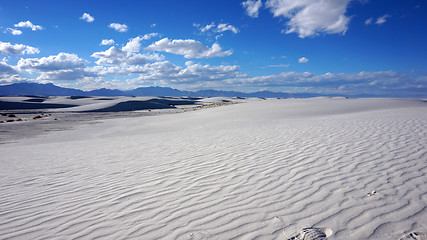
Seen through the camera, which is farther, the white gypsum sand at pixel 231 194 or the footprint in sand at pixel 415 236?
the white gypsum sand at pixel 231 194

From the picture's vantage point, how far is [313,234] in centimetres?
260

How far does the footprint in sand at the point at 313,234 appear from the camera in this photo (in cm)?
255

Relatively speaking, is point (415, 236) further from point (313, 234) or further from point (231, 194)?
point (231, 194)

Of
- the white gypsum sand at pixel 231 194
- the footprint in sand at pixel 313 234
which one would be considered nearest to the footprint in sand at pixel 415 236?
the white gypsum sand at pixel 231 194

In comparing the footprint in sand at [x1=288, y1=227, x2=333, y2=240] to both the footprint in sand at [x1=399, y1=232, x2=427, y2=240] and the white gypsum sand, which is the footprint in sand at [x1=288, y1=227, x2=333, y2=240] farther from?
the footprint in sand at [x1=399, y1=232, x2=427, y2=240]

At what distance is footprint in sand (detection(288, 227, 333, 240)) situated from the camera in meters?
2.55

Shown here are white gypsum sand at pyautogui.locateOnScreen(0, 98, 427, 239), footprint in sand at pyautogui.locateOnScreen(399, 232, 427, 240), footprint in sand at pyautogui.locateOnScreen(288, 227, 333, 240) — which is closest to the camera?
footprint in sand at pyautogui.locateOnScreen(399, 232, 427, 240)

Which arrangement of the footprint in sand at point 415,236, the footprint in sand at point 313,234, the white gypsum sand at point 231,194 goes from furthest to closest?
the white gypsum sand at point 231,194, the footprint in sand at point 313,234, the footprint in sand at point 415,236

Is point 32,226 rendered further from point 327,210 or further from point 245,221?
point 327,210

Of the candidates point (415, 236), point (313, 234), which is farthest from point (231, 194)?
point (415, 236)

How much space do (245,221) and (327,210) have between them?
1139mm

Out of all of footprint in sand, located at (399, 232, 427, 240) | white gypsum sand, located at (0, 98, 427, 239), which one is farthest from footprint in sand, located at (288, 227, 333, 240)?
footprint in sand, located at (399, 232, 427, 240)

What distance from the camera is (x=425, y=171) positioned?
4113mm

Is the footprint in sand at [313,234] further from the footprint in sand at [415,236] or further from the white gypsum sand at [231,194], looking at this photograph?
the footprint in sand at [415,236]
